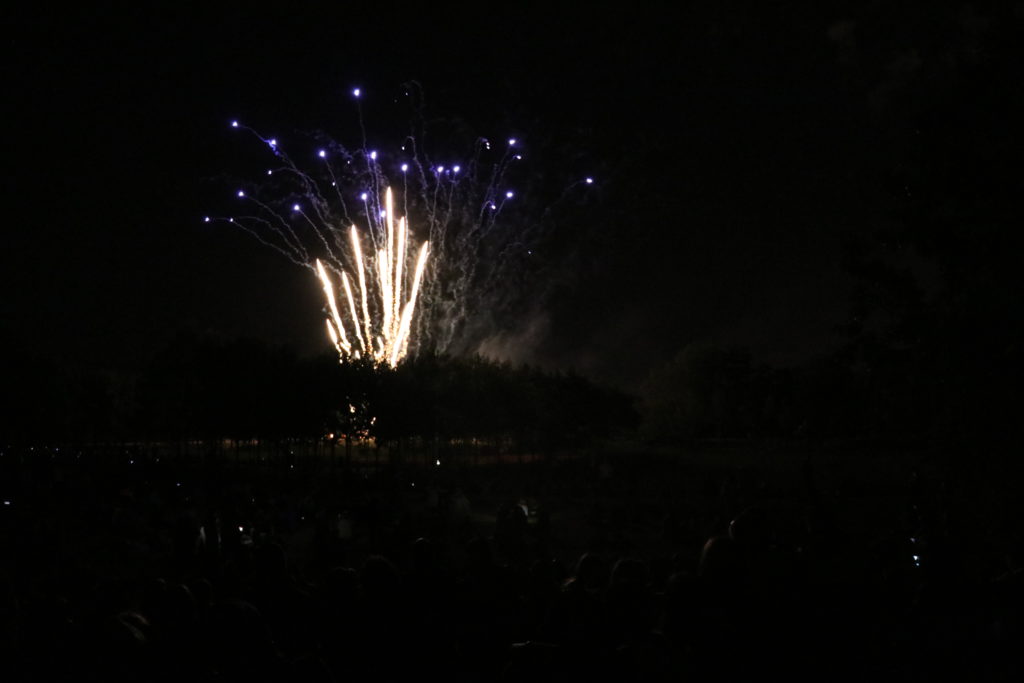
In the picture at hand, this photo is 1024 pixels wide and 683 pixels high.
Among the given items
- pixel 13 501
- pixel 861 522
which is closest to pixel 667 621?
pixel 861 522

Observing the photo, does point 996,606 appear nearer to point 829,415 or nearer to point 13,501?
point 13,501

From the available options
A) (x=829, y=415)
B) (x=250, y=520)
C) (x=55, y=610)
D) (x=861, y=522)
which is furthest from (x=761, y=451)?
(x=55, y=610)

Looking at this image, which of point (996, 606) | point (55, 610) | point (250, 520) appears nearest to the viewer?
point (996, 606)

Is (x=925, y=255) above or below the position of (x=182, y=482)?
above

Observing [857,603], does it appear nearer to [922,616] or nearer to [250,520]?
[922,616]

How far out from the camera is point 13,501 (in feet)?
55.6

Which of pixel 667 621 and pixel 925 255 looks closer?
pixel 667 621

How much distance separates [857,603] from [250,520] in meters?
12.8

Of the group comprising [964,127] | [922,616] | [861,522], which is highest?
[964,127]

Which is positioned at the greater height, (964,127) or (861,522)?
(964,127)

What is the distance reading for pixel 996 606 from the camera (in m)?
2.73

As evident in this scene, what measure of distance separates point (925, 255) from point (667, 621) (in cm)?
843

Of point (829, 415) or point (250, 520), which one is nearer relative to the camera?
point (250, 520)

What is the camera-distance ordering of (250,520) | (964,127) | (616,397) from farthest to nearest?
(616,397)
(250,520)
(964,127)
